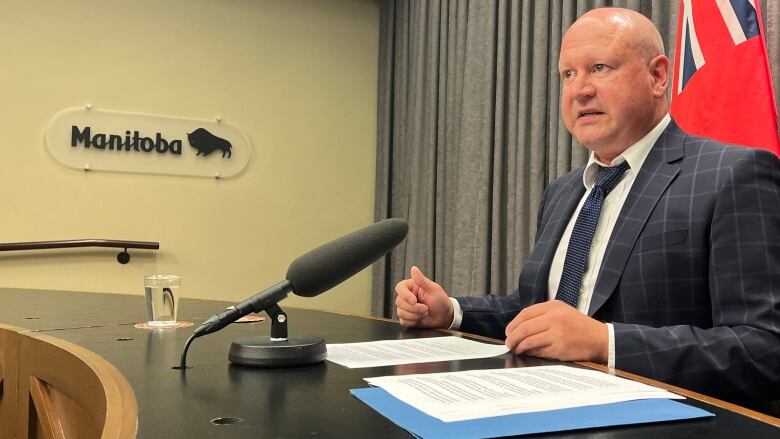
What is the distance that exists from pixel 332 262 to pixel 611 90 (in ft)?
3.20

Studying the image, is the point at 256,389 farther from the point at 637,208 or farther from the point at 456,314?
the point at 637,208

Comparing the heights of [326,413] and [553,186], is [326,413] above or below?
below

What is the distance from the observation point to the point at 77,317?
66.9 inches

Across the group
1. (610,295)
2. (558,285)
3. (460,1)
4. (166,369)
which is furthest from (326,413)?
(460,1)

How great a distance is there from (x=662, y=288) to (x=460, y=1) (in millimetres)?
2474

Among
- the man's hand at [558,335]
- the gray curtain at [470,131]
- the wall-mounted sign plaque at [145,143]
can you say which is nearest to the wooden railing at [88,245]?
the wall-mounted sign plaque at [145,143]

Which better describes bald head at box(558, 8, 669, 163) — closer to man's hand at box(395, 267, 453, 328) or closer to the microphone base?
man's hand at box(395, 267, 453, 328)

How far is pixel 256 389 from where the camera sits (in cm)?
84

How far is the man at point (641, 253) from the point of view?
1171 mm

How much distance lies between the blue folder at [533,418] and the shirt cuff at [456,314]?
81 centimetres

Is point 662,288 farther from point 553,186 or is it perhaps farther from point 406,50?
point 406,50

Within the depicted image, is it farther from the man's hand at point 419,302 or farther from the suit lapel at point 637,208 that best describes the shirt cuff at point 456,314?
the suit lapel at point 637,208

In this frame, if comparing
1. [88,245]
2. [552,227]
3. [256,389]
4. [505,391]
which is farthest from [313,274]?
[88,245]

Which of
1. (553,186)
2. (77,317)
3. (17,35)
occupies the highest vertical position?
(17,35)
